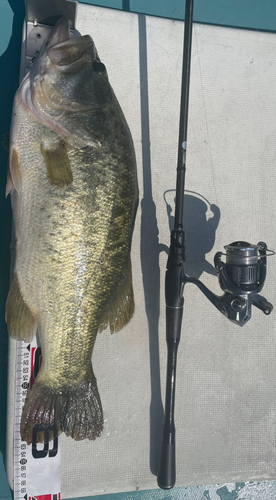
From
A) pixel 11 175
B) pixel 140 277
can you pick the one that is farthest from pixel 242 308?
pixel 11 175

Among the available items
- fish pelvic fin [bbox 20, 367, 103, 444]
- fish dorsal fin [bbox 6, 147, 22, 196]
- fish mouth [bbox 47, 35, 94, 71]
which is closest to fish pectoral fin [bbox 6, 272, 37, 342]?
fish pelvic fin [bbox 20, 367, 103, 444]

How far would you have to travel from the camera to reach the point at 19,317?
1.26 metres

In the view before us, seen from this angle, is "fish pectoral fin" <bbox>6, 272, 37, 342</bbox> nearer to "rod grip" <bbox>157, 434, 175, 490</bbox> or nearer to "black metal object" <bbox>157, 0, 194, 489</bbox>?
"black metal object" <bbox>157, 0, 194, 489</bbox>

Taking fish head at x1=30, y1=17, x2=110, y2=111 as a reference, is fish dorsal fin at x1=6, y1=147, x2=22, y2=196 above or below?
below

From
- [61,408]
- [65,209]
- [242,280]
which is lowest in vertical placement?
[61,408]

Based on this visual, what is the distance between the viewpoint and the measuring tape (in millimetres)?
1389

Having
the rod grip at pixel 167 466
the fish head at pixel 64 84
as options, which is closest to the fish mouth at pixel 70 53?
the fish head at pixel 64 84

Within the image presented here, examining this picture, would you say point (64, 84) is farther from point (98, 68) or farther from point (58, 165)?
point (58, 165)

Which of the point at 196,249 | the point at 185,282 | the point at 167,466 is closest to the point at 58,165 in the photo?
the point at 185,282

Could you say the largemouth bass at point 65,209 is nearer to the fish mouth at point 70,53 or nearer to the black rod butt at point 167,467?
the fish mouth at point 70,53

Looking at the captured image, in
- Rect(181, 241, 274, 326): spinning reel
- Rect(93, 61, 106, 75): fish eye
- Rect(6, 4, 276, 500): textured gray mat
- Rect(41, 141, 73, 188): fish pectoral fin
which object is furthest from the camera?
Rect(6, 4, 276, 500): textured gray mat

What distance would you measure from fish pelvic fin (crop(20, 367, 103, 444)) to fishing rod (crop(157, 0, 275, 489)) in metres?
0.35

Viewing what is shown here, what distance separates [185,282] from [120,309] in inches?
11.9

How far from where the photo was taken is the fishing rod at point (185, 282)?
138cm
